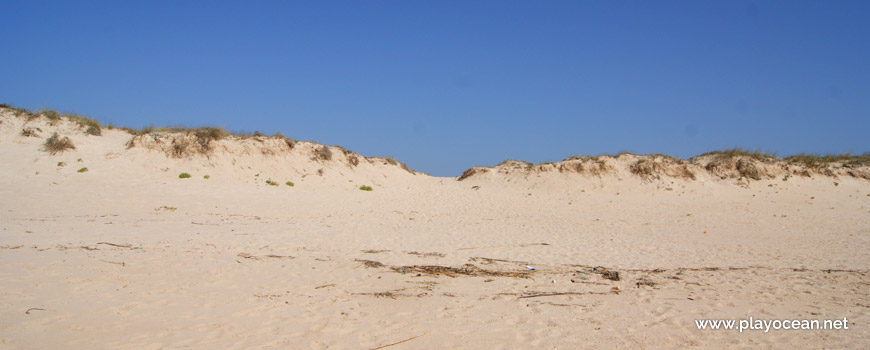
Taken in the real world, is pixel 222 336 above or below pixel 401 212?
below

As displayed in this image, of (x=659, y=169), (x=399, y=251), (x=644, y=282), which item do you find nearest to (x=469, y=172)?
(x=659, y=169)

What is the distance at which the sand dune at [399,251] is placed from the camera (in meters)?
5.57

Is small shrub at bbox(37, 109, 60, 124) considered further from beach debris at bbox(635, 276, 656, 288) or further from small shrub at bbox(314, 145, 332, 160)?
beach debris at bbox(635, 276, 656, 288)

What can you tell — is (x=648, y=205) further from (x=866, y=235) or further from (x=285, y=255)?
(x=285, y=255)

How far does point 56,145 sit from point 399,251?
58.9 feet

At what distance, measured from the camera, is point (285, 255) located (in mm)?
9648

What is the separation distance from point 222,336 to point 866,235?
53.2 feet

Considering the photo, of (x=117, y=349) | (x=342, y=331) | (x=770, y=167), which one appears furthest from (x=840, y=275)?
(x=770, y=167)

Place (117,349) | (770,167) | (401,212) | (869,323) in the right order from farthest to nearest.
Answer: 1. (770,167)
2. (401,212)
3. (869,323)
4. (117,349)

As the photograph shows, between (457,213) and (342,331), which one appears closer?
(342,331)

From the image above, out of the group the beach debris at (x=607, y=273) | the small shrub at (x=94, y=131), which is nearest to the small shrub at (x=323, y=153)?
the small shrub at (x=94, y=131)

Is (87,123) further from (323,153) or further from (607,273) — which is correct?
(607,273)

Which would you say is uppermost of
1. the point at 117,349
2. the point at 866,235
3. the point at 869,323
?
the point at 866,235

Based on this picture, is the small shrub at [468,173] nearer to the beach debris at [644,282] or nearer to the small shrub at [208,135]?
the small shrub at [208,135]
